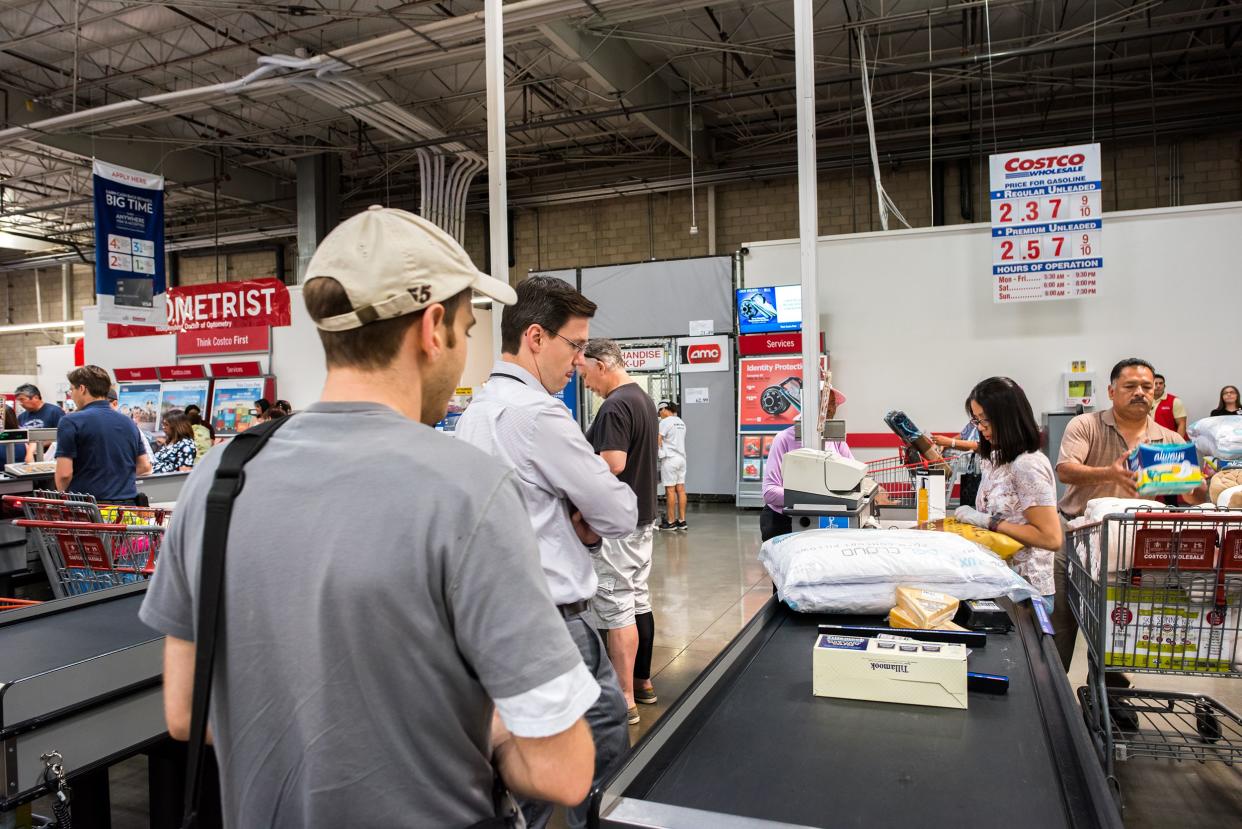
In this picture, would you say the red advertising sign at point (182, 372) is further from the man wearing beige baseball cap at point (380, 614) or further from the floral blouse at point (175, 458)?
the man wearing beige baseball cap at point (380, 614)

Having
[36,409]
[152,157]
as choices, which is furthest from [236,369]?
[36,409]

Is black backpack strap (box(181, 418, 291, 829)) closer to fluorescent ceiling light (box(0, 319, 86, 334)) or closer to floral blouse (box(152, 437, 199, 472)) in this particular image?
floral blouse (box(152, 437, 199, 472))

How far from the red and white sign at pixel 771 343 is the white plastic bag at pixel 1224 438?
675cm

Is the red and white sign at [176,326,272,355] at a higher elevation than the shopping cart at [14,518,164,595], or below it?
higher

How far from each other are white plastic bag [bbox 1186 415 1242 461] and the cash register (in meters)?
1.29

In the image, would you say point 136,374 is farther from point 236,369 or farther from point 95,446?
point 95,446

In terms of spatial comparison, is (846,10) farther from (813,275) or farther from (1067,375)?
(813,275)

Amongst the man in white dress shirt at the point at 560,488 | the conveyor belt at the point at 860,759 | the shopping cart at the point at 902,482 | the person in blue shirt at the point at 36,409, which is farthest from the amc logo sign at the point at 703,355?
the conveyor belt at the point at 860,759

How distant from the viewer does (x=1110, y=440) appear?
3570 mm

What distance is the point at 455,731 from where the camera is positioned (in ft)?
2.91

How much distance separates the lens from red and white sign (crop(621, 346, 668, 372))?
10.8 m

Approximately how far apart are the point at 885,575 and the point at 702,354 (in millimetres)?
8695

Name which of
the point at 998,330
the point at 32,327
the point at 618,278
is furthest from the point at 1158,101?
the point at 32,327

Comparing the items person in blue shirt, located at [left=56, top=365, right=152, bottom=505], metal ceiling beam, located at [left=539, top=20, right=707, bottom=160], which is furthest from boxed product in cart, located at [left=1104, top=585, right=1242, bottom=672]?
metal ceiling beam, located at [left=539, top=20, right=707, bottom=160]
